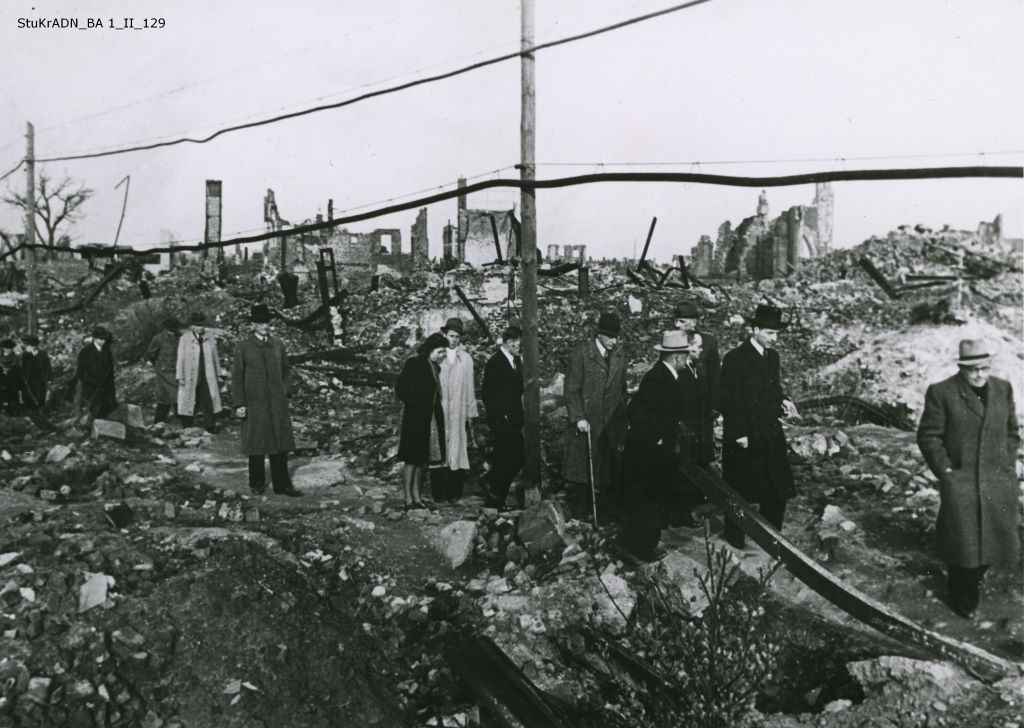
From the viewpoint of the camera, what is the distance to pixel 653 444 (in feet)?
16.9

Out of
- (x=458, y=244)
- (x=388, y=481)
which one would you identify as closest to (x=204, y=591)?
(x=388, y=481)

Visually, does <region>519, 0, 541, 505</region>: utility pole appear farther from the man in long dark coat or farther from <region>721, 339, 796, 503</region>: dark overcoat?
<region>721, 339, 796, 503</region>: dark overcoat

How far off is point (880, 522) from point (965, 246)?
52.7ft

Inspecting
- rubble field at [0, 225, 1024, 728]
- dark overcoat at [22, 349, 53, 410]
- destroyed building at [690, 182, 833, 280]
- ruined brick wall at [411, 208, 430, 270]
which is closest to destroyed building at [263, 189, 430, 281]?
ruined brick wall at [411, 208, 430, 270]

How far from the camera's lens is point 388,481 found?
24.9ft

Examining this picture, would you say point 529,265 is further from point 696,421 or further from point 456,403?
point 696,421

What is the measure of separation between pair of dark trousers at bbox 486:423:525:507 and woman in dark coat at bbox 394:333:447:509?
51 cm

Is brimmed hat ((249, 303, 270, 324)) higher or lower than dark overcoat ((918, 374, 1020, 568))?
higher

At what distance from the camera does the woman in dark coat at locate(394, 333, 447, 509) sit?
6238 millimetres

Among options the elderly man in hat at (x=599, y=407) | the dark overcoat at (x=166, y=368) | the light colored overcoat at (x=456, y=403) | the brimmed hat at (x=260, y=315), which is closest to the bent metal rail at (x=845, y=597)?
the elderly man in hat at (x=599, y=407)

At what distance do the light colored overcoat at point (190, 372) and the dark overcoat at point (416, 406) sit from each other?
4461mm

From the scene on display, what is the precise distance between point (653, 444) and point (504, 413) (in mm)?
1566

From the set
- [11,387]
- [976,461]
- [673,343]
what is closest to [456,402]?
[673,343]

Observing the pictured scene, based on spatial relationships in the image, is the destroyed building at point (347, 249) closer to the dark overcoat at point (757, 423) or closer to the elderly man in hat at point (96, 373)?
the elderly man in hat at point (96, 373)
